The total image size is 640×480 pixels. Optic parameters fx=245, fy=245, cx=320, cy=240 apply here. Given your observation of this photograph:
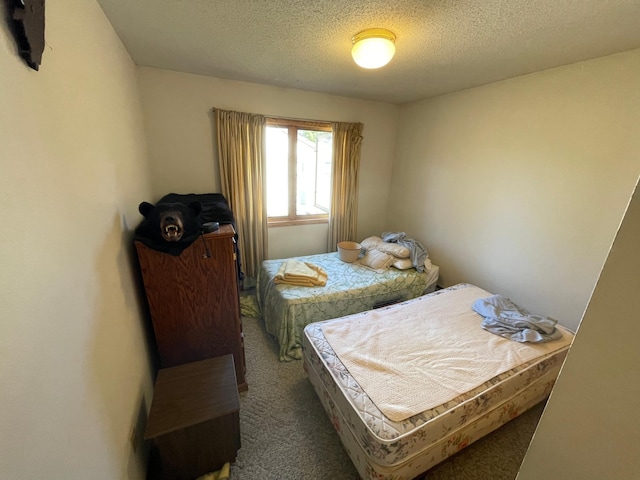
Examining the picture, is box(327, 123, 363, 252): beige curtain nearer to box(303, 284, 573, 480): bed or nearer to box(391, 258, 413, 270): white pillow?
box(391, 258, 413, 270): white pillow

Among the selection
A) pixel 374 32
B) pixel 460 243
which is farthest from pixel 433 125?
pixel 374 32

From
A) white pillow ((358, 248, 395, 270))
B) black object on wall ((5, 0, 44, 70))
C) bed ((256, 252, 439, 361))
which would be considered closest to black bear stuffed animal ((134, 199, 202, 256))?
black object on wall ((5, 0, 44, 70))

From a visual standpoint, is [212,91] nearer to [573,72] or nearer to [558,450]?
[573,72]

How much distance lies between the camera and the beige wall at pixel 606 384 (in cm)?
47

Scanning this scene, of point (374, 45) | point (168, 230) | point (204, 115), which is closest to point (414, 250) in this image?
point (374, 45)

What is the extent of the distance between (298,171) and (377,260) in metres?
1.48

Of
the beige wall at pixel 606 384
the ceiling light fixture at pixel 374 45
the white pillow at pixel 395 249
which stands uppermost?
the ceiling light fixture at pixel 374 45

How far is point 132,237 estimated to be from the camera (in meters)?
1.49

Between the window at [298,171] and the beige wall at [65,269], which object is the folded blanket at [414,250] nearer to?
the window at [298,171]

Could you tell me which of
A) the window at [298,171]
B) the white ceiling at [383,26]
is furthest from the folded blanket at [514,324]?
the window at [298,171]

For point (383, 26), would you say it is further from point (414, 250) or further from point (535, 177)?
point (414, 250)

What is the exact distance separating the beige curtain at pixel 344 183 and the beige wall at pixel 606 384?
2.86 metres

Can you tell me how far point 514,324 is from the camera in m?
1.76

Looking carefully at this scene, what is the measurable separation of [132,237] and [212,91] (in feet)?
5.88
